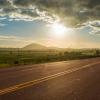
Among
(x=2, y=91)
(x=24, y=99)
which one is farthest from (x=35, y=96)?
(x=2, y=91)

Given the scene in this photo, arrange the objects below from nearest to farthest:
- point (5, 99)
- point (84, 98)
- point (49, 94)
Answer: point (5, 99), point (84, 98), point (49, 94)

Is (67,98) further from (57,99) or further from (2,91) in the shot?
(2,91)

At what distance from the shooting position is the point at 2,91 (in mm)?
11273

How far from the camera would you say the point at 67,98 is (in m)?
10.1

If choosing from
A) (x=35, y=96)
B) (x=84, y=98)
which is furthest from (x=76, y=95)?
(x=35, y=96)

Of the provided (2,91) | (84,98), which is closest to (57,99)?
(84,98)

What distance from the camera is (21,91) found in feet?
37.6

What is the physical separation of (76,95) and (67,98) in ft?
2.84

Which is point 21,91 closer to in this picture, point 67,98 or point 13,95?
point 13,95

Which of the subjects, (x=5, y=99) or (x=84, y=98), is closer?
(x=5, y=99)

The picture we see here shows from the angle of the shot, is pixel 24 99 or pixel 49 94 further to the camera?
pixel 49 94

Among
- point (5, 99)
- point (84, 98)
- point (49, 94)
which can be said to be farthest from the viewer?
point (49, 94)

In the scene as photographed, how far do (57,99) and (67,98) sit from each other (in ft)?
1.42

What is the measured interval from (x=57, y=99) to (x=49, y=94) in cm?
115
